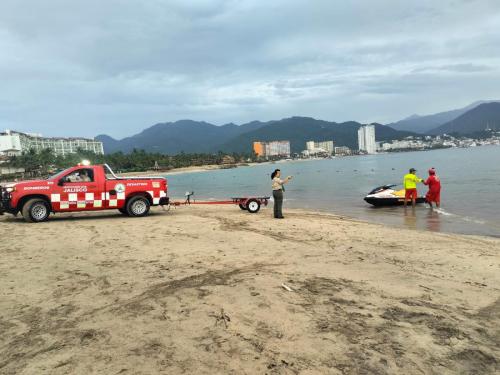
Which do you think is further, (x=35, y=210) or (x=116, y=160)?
(x=116, y=160)

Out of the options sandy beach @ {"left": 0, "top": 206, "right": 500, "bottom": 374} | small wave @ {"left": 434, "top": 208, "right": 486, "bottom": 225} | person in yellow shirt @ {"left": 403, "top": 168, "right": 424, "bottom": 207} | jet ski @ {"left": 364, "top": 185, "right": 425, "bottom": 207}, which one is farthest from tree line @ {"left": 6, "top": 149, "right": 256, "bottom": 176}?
sandy beach @ {"left": 0, "top": 206, "right": 500, "bottom": 374}

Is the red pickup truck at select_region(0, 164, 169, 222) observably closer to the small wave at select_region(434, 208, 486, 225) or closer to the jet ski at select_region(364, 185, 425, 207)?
the jet ski at select_region(364, 185, 425, 207)

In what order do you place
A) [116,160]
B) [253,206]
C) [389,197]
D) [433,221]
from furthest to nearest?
[116,160] → [389,197] → [253,206] → [433,221]

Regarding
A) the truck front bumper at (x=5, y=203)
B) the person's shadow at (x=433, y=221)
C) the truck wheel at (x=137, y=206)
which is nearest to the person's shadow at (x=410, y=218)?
the person's shadow at (x=433, y=221)

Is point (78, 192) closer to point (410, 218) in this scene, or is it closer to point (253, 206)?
point (253, 206)

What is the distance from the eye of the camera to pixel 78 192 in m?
13.2

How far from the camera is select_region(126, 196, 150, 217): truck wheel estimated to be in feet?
45.5

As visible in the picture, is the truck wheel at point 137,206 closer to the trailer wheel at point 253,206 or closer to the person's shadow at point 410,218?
→ the trailer wheel at point 253,206

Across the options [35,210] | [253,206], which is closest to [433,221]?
[253,206]

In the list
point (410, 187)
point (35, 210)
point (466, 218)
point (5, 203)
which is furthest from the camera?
point (410, 187)

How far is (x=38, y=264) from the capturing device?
7012mm

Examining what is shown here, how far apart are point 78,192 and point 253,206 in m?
6.77

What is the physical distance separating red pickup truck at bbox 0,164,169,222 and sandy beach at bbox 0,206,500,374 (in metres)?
4.13

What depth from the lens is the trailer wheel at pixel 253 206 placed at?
16.0m
